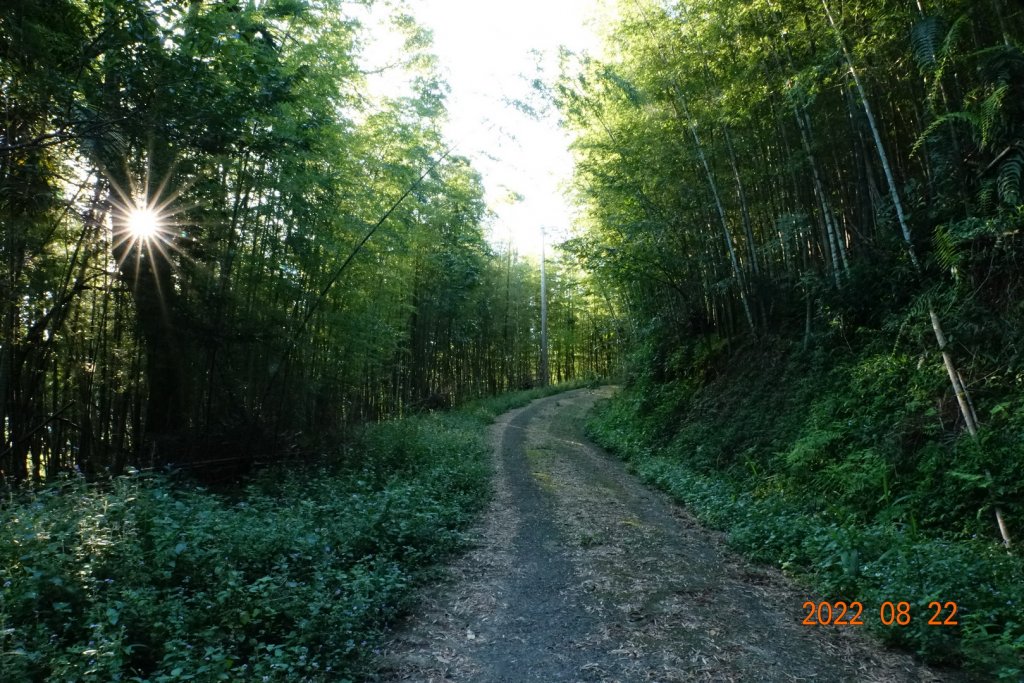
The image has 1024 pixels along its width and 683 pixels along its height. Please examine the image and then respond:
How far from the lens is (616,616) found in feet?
11.6

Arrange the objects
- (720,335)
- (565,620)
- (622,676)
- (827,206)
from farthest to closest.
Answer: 1. (720,335)
2. (827,206)
3. (565,620)
4. (622,676)

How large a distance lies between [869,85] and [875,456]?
4253 millimetres

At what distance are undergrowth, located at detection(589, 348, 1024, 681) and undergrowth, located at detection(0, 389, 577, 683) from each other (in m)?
2.88

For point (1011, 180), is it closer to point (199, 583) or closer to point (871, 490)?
point (871, 490)

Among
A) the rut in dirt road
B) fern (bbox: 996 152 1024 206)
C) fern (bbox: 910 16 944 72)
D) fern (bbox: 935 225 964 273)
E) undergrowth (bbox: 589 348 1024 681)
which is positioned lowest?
the rut in dirt road

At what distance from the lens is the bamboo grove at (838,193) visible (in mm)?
4695

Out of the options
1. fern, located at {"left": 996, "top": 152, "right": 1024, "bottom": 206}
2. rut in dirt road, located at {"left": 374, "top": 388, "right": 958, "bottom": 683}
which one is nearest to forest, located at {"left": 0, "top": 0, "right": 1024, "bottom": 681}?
fern, located at {"left": 996, "top": 152, "right": 1024, "bottom": 206}

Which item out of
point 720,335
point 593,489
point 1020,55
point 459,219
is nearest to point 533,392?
point 459,219

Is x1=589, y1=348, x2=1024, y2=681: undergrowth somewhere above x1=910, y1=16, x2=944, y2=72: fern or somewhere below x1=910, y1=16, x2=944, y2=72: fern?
below

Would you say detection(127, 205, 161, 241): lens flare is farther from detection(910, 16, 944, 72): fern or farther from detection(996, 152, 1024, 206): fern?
detection(996, 152, 1024, 206): fern

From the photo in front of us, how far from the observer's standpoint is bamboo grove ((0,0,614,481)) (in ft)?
14.9

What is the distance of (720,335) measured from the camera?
10.2m

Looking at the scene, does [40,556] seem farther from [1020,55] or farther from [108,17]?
[1020,55]

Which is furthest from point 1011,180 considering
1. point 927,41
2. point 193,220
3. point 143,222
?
point 143,222
